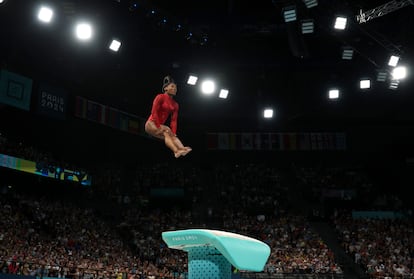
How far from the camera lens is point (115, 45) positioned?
46.7 feet

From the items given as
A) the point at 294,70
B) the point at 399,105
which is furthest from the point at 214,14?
the point at 399,105

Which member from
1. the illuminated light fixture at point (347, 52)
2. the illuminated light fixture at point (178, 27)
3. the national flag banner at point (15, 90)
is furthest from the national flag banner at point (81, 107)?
the illuminated light fixture at point (347, 52)

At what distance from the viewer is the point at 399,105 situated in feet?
67.6

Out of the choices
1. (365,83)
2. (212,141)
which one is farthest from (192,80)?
(212,141)

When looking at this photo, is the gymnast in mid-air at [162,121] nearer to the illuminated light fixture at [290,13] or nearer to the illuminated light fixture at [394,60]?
the illuminated light fixture at [290,13]

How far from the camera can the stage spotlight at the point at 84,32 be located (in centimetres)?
1308

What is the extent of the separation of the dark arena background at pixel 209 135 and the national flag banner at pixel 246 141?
8cm

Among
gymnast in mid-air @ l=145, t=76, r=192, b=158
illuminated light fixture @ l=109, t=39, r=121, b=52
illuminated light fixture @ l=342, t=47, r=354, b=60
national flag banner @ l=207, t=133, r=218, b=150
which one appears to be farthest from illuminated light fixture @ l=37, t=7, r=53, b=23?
national flag banner @ l=207, t=133, r=218, b=150

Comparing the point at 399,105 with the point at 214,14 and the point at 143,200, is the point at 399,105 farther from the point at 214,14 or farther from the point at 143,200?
the point at 143,200

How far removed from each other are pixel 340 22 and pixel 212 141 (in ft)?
45.7

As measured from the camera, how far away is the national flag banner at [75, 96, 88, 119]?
20.9 m

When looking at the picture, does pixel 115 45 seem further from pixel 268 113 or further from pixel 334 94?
pixel 334 94

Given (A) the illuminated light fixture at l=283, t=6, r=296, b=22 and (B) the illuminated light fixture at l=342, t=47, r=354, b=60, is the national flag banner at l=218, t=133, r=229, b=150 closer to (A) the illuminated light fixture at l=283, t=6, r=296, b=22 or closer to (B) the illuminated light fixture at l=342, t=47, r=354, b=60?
(B) the illuminated light fixture at l=342, t=47, r=354, b=60

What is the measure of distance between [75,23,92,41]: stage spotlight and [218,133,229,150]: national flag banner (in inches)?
529
